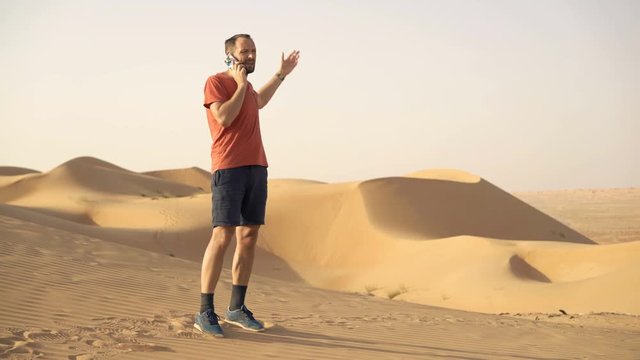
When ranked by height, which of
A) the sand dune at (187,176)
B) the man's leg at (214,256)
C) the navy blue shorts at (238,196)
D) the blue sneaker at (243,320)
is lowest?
the blue sneaker at (243,320)

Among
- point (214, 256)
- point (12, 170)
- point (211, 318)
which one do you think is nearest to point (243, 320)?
point (211, 318)

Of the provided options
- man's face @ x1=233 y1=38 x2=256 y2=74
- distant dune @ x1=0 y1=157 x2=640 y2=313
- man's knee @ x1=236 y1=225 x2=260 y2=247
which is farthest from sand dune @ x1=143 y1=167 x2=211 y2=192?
man's face @ x1=233 y1=38 x2=256 y2=74

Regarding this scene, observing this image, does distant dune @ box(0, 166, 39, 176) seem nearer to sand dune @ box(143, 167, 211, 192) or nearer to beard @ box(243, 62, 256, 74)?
sand dune @ box(143, 167, 211, 192)

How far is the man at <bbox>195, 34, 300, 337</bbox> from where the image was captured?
4953 millimetres

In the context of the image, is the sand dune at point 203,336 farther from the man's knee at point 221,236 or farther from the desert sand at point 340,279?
the man's knee at point 221,236

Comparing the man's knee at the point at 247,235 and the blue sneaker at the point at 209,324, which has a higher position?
the man's knee at the point at 247,235

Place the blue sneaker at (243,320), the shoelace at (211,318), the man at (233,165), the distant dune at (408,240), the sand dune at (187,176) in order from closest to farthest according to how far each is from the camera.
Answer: the man at (233,165) < the shoelace at (211,318) < the blue sneaker at (243,320) < the distant dune at (408,240) < the sand dune at (187,176)

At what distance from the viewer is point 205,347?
476 centimetres

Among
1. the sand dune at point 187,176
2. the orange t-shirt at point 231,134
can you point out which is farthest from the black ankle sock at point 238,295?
the sand dune at point 187,176

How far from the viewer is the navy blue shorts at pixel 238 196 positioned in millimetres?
4953

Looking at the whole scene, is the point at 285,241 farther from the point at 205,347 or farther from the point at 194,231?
the point at 205,347

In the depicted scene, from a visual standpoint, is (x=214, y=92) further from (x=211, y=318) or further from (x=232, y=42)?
(x=211, y=318)

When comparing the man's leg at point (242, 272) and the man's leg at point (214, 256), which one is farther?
the man's leg at point (242, 272)

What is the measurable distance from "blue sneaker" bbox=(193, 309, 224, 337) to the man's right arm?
4.66 ft
